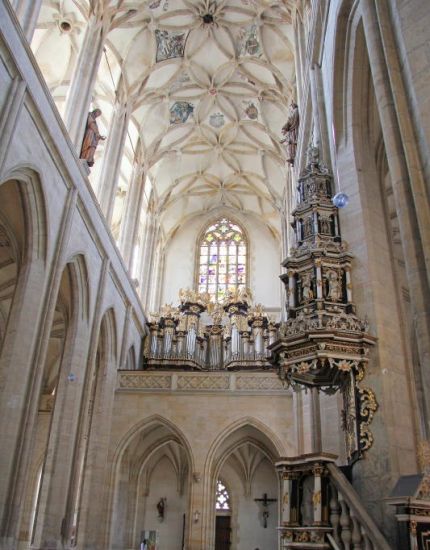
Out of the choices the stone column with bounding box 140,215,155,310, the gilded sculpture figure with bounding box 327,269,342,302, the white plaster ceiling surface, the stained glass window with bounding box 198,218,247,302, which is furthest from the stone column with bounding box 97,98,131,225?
the gilded sculpture figure with bounding box 327,269,342,302

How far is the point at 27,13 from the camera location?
1088 centimetres

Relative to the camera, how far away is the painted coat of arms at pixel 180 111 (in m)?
21.9

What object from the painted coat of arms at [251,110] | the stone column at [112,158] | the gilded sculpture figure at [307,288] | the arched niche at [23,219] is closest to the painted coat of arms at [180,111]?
the painted coat of arms at [251,110]

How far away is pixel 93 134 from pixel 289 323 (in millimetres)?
9427

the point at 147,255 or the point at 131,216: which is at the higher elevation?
the point at 147,255

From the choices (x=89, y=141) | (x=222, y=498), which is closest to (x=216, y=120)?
(x=89, y=141)

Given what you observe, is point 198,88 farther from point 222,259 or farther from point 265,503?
point 265,503

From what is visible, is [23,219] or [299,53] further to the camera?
[299,53]

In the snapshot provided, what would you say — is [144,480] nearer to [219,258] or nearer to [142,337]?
[142,337]

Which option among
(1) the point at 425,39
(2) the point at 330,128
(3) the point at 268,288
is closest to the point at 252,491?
(3) the point at 268,288

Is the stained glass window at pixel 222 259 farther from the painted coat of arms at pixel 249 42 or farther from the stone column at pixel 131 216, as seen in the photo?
the painted coat of arms at pixel 249 42

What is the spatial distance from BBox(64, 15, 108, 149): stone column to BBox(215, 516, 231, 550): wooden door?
13993 mm

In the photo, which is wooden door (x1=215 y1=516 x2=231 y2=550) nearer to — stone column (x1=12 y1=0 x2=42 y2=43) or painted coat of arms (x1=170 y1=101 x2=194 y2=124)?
painted coat of arms (x1=170 y1=101 x2=194 y2=124)

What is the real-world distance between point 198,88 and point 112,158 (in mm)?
6162
